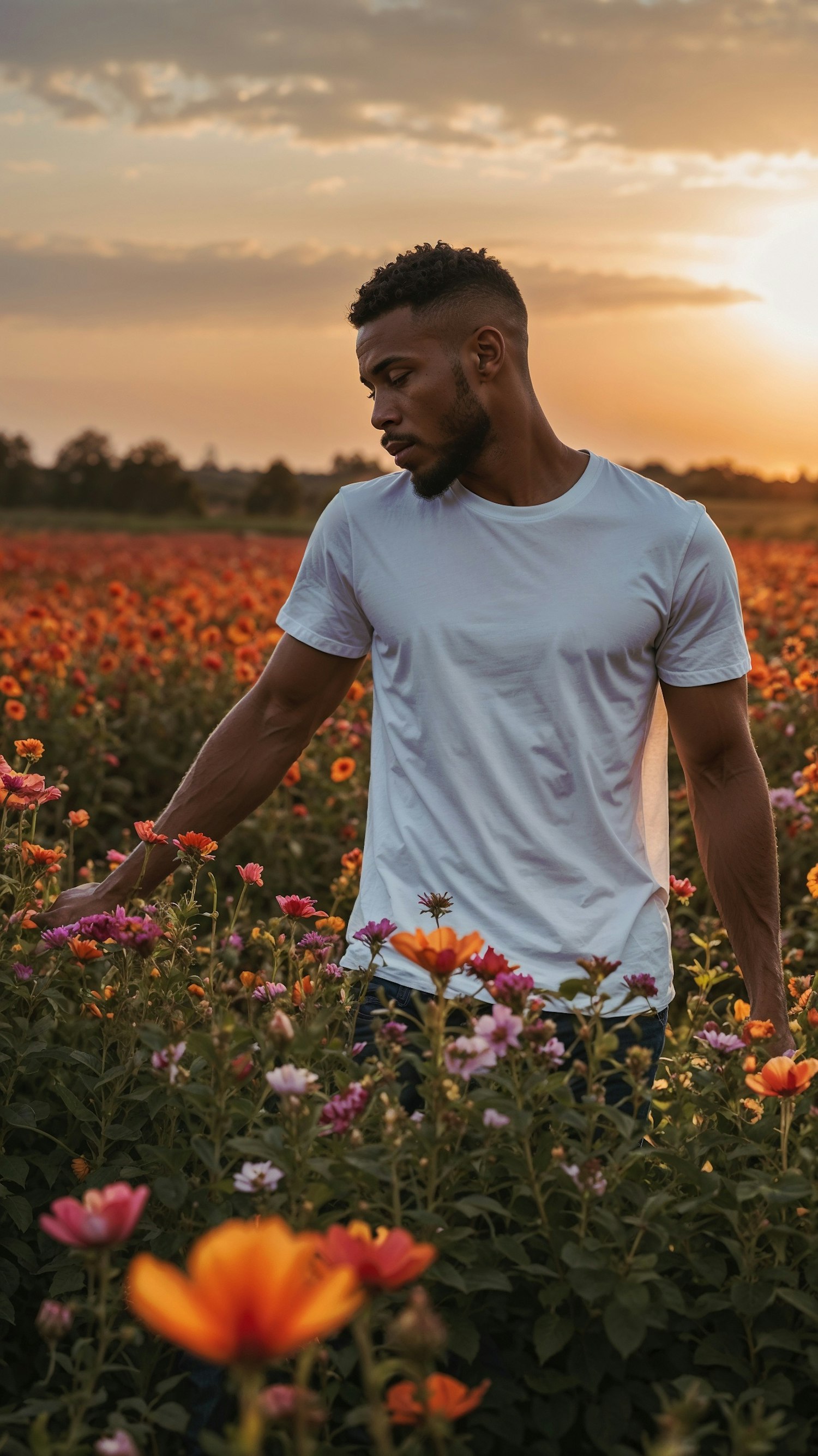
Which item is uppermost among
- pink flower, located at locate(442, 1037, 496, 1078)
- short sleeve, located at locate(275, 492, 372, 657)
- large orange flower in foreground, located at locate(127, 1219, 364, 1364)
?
short sleeve, located at locate(275, 492, 372, 657)

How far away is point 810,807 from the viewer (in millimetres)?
4777

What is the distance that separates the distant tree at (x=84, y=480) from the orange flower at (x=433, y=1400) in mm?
46493

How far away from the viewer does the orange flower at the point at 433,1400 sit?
1040 mm

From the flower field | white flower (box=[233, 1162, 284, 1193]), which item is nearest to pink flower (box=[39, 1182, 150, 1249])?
the flower field

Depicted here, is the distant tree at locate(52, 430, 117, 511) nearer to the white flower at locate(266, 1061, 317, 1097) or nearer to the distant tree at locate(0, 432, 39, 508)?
the distant tree at locate(0, 432, 39, 508)

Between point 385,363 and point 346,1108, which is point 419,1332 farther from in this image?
point 385,363

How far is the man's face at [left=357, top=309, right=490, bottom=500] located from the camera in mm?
2484

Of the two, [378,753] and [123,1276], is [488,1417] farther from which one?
[378,753]

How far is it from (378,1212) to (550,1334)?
10.0 inches

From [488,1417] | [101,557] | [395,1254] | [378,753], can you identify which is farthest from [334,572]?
[101,557]

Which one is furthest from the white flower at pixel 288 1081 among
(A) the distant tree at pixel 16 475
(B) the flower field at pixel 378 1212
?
(A) the distant tree at pixel 16 475

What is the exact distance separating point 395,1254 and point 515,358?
2.04 m

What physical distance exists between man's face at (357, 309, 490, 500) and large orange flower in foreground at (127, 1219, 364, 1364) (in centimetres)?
189

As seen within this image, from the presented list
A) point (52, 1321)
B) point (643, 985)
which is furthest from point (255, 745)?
point (52, 1321)
